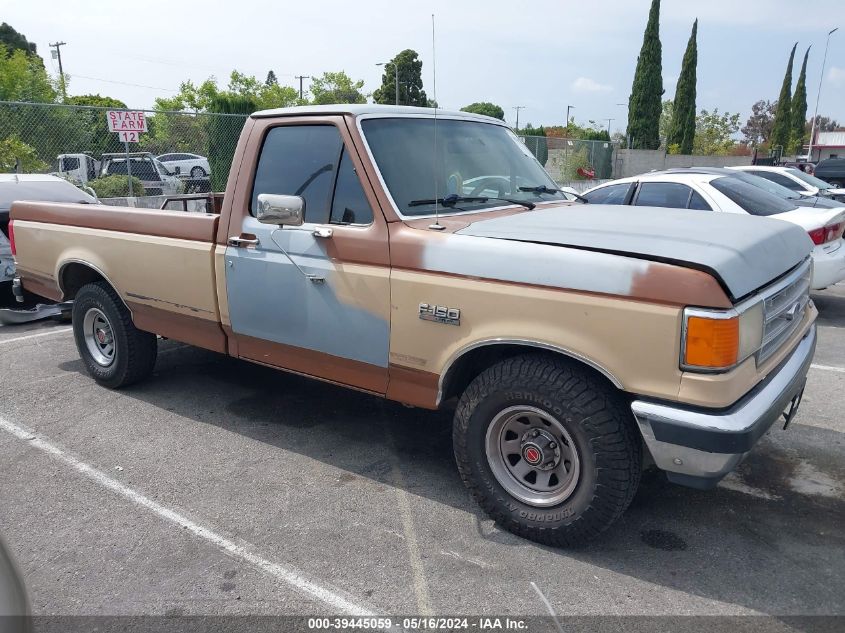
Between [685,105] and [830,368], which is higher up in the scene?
A: [685,105]

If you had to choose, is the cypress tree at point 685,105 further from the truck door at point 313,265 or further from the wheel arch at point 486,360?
the wheel arch at point 486,360

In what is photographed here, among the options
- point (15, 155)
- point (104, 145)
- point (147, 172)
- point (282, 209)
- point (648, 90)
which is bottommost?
point (147, 172)

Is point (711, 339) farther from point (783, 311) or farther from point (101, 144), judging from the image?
point (101, 144)

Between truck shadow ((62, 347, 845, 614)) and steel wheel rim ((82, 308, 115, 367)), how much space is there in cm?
37

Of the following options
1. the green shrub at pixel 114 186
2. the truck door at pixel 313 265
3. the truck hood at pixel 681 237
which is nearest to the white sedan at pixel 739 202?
the truck hood at pixel 681 237

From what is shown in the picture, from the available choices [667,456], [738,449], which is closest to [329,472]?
[667,456]

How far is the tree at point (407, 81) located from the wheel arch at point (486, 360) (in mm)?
7707

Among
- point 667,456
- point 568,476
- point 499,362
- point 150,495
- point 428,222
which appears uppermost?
point 428,222

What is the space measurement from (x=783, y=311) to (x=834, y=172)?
18.6 m

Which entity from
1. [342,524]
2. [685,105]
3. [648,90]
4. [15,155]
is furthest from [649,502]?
[685,105]

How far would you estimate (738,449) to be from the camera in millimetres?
2709

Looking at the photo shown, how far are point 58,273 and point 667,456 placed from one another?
4946mm

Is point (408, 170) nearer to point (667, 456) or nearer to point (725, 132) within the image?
point (667, 456)

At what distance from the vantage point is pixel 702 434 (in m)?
2.70
